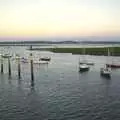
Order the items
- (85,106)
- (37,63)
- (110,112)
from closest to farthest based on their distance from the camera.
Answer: (110,112) → (85,106) → (37,63)

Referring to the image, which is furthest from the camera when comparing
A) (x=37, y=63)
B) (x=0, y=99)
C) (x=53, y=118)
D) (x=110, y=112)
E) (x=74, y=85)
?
(x=37, y=63)

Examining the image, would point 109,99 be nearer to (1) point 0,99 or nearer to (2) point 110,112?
(2) point 110,112

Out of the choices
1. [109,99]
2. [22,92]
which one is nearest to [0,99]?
[22,92]

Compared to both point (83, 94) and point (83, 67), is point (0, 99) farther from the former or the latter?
point (83, 67)

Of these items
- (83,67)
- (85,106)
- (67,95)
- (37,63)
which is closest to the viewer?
(85,106)

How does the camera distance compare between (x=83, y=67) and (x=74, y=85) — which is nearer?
(x=74, y=85)

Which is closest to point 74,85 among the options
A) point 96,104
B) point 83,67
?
point 96,104

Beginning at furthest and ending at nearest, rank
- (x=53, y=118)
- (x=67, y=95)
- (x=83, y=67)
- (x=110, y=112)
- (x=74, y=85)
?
1. (x=83, y=67)
2. (x=74, y=85)
3. (x=67, y=95)
4. (x=110, y=112)
5. (x=53, y=118)

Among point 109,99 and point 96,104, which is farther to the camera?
point 109,99
